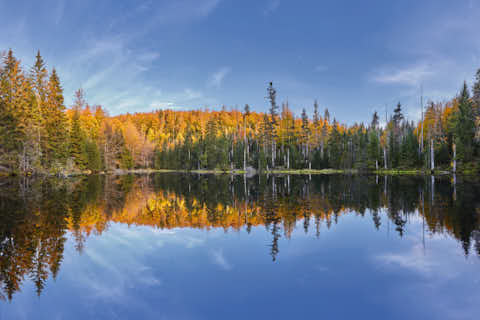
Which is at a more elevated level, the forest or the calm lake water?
the forest

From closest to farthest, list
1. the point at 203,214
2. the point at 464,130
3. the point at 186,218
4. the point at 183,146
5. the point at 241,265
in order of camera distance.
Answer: the point at 241,265
the point at 186,218
the point at 203,214
the point at 464,130
the point at 183,146

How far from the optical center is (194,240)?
317 inches

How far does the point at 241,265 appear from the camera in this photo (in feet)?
19.8

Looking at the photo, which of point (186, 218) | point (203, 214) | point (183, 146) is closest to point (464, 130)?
point (203, 214)

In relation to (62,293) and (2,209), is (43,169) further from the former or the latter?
(62,293)

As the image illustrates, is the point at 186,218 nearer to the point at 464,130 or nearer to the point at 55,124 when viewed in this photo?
the point at 55,124

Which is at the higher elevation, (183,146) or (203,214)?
(183,146)

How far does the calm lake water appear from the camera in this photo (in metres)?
4.34

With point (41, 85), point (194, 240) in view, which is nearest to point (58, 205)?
point (194, 240)

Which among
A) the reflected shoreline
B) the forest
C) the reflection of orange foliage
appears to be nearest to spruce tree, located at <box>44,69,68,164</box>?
the forest

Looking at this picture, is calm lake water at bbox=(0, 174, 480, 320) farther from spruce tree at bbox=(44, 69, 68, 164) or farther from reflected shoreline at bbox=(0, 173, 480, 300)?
spruce tree at bbox=(44, 69, 68, 164)

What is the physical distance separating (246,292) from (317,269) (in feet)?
6.36

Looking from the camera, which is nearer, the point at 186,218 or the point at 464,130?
the point at 186,218

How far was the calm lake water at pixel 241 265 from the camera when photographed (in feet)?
14.2
